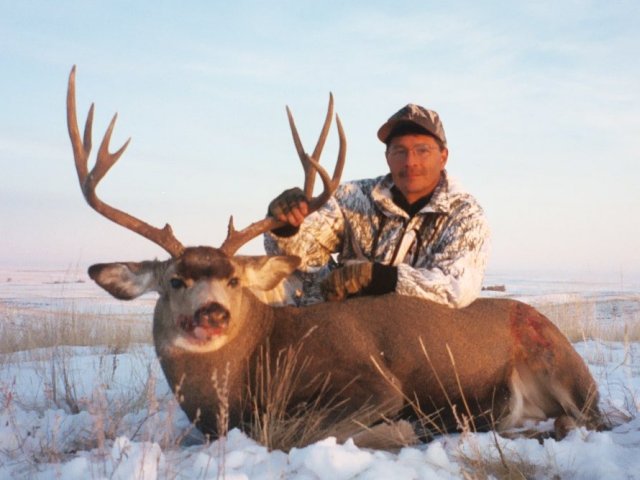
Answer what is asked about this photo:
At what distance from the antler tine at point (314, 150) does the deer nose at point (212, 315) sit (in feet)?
4.33

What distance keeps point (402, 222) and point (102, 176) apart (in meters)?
2.48

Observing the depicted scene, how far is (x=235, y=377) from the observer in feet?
15.1

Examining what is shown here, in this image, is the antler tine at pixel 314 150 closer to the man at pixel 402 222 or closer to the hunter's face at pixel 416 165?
the man at pixel 402 222

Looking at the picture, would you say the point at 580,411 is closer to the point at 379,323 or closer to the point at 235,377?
the point at 379,323

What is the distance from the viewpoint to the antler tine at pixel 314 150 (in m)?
5.19

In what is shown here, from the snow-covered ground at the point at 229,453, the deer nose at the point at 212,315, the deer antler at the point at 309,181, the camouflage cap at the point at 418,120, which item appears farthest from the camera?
the camouflage cap at the point at 418,120

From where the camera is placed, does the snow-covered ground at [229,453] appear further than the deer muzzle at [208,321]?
No

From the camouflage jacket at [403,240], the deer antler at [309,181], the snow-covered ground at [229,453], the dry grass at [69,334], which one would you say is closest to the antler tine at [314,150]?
the deer antler at [309,181]

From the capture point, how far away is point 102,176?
4.84 meters

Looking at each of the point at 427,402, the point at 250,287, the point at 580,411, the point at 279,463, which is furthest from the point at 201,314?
the point at 580,411

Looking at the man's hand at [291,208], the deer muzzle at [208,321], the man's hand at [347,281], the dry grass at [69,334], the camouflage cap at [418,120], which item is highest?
the camouflage cap at [418,120]

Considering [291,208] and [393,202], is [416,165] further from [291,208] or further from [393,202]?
[291,208]

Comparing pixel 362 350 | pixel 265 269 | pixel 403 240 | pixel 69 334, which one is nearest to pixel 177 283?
pixel 265 269

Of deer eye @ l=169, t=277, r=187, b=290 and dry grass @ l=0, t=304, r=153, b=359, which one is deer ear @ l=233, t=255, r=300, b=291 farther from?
dry grass @ l=0, t=304, r=153, b=359
